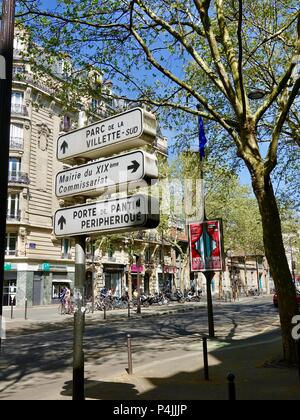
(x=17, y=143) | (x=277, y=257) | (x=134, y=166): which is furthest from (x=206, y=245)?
(x=17, y=143)

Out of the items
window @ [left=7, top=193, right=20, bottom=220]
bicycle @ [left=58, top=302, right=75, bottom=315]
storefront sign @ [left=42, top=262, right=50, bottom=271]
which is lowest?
bicycle @ [left=58, top=302, right=75, bottom=315]

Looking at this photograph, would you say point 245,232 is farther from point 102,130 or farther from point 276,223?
point 102,130

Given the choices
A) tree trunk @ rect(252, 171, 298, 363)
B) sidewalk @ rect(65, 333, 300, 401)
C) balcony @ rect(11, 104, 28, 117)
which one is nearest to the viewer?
sidewalk @ rect(65, 333, 300, 401)

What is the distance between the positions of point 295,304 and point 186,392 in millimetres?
3121

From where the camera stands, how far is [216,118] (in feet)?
32.4

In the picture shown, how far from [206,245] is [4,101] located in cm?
1076

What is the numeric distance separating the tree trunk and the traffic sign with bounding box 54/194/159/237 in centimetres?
520

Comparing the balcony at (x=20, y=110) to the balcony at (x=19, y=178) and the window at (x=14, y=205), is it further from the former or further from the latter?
the window at (x=14, y=205)

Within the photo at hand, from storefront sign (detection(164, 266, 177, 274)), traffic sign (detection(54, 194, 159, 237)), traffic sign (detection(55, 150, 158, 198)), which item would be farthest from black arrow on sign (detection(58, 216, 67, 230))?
storefront sign (detection(164, 266, 177, 274))

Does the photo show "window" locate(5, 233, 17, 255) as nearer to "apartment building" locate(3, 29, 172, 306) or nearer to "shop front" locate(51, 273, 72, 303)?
"apartment building" locate(3, 29, 172, 306)

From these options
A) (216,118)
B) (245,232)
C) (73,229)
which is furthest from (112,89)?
(245,232)

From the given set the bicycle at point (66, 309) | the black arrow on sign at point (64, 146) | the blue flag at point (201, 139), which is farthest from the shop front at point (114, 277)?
the black arrow on sign at point (64, 146)

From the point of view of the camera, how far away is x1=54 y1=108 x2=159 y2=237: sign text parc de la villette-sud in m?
4.09

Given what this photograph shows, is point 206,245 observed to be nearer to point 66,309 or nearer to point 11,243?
point 66,309
